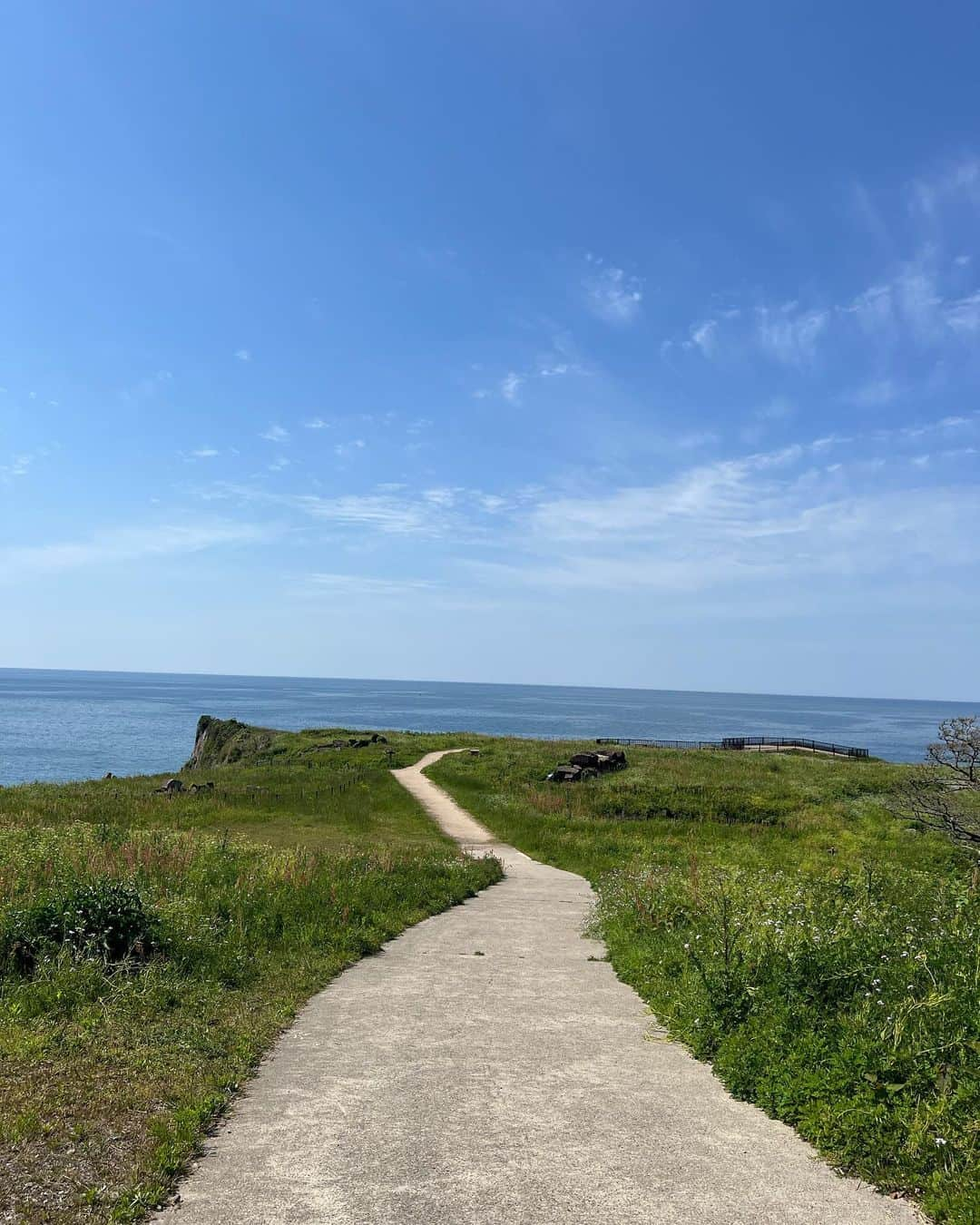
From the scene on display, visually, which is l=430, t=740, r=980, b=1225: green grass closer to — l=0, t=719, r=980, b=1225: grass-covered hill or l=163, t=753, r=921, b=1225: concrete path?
l=0, t=719, r=980, b=1225: grass-covered hill

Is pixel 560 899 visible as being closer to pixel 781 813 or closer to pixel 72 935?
pixel 72 935

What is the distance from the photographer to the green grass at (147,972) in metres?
6.04

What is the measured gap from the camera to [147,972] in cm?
1002

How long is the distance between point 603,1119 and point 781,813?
31.4m

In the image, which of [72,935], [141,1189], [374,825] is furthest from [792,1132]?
[374,825]

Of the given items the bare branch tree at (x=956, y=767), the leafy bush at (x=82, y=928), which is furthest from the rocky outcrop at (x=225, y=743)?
the bare branch tree at (x=956, y=767)

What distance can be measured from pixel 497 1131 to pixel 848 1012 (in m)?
3.66

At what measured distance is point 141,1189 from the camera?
5.57 metres

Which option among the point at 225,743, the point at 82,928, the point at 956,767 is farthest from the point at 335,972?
the point at 225,743

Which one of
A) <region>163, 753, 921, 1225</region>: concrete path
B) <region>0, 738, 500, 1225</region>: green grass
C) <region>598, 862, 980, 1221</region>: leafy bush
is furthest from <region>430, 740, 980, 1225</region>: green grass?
<region>0, 738, 500, 1225</region>: green grass

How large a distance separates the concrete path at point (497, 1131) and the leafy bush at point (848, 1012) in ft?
1.07

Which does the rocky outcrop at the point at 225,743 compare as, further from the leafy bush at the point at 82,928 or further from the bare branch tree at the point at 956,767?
the bare branch tree at the point at 956,767

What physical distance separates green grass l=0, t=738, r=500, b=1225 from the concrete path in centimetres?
49

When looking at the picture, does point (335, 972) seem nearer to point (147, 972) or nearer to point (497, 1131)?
point (147, 972)
